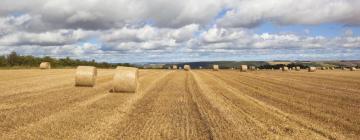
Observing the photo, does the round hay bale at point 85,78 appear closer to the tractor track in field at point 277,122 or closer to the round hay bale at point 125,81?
the round hay bale at point 125,81

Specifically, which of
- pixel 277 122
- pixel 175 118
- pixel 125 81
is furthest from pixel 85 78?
pixel 277 122

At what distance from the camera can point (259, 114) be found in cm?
1453

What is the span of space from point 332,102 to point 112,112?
9.21 meters

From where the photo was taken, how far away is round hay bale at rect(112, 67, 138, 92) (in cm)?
2227

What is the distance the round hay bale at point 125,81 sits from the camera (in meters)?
22.3

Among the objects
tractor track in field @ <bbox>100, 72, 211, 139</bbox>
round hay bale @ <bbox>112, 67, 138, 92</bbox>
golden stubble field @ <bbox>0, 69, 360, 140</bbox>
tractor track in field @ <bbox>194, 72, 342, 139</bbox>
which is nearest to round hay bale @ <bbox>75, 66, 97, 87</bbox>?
round hay bale @ <bbox>112, 67, 138, 92</bbox>

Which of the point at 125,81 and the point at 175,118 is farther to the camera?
the point at 125,81

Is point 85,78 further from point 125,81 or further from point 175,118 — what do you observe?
point 175,118

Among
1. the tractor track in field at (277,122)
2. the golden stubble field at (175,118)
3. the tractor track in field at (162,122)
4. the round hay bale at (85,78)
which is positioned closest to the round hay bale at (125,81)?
the golden stubble field at (175,118)

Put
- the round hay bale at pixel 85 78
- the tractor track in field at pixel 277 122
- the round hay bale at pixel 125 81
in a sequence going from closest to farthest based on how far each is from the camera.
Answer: the tractor track in field at pixel 277 122, the round hay bale at pixel 125 81, the round hay bale at pixel 85 78

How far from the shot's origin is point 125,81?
73.4 ft

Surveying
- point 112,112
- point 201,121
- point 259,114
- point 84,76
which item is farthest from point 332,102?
point 84,76

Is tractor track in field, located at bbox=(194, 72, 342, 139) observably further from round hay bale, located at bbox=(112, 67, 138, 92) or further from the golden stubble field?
round hay bale, located at bbox=(112, 67, 138, 92)

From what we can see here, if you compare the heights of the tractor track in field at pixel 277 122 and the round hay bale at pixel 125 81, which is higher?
the round hay bale at pixel 125 81
